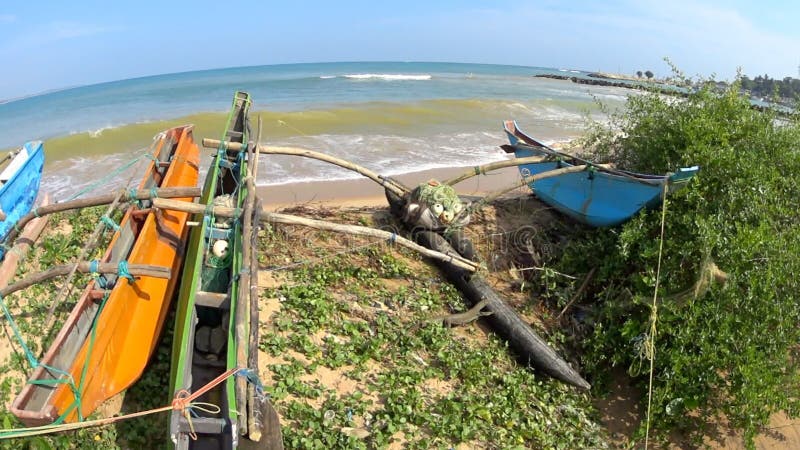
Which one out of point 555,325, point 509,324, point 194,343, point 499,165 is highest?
point 499,165

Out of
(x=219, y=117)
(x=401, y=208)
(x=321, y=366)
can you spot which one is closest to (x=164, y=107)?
(x=219, y=117)

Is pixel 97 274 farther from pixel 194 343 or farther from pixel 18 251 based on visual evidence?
pixel 18 251

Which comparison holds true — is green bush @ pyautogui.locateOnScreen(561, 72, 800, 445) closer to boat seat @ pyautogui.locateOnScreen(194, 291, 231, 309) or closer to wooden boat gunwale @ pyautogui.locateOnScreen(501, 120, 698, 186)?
wooden boat gunwale @ pyautogui.locateOnScreen(501, 120, 698, 186)

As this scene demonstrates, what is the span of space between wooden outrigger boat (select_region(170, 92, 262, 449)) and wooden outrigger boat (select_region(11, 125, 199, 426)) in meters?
0.30

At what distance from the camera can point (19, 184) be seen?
6.59 metres

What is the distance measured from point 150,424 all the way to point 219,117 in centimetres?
1482

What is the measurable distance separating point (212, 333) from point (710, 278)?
14.4ft

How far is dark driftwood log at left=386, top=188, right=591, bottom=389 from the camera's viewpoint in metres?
4.66

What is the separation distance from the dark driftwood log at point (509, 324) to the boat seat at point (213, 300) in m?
2.63

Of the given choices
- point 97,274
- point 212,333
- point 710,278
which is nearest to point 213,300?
point 212,333

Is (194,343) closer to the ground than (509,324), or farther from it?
farther from it

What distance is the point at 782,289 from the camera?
4539 millimetres

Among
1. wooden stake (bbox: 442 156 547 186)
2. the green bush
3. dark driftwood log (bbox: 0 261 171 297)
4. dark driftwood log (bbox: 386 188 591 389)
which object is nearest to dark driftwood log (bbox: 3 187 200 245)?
dark driftwood log (bbox: 0 261 171 297)

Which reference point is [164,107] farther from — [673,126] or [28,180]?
[673,126]
